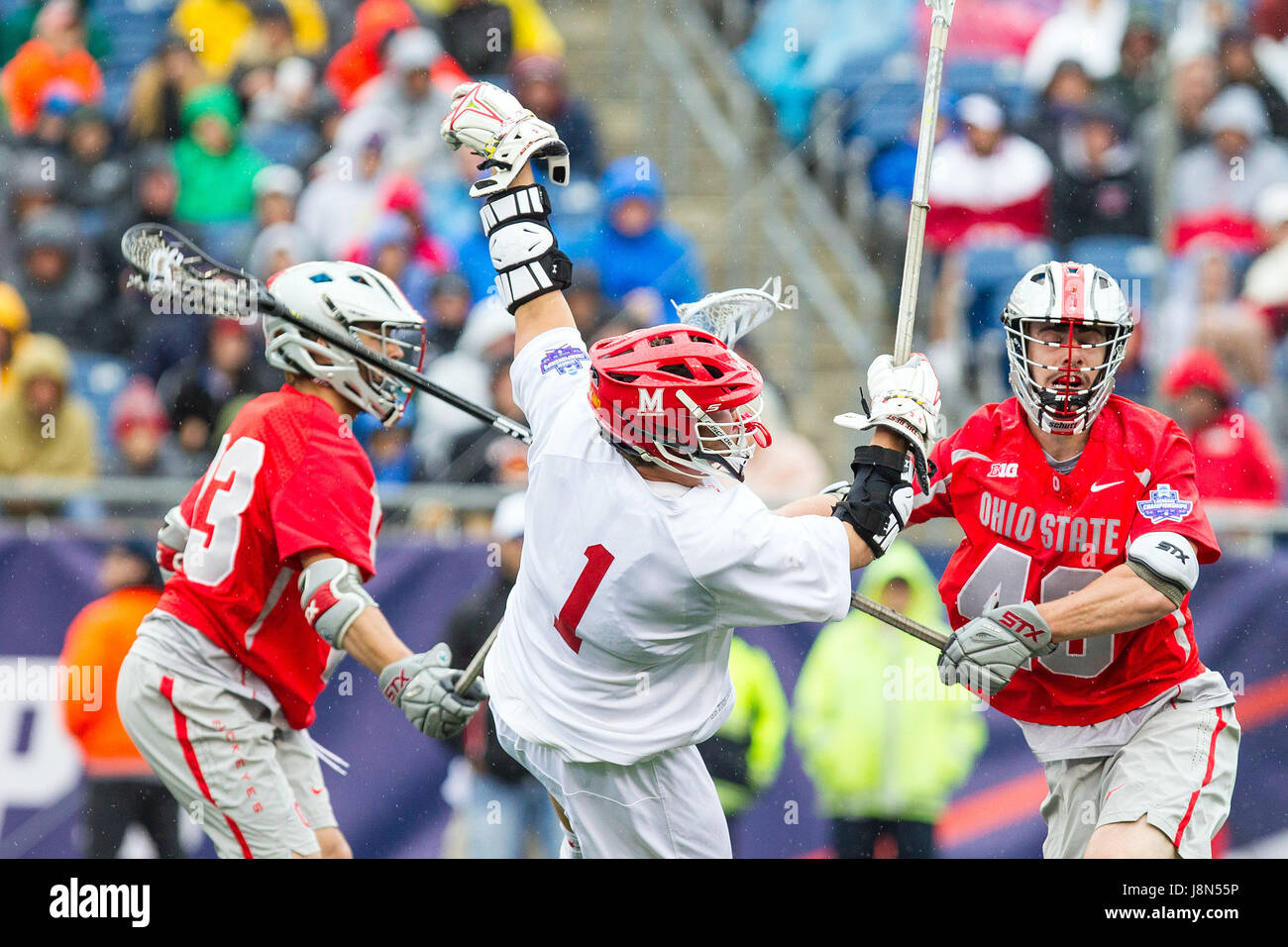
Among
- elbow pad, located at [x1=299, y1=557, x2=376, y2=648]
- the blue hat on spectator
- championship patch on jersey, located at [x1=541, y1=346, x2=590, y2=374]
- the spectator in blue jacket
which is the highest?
the blue hat on spectator

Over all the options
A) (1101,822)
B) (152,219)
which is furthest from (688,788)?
(152,219)

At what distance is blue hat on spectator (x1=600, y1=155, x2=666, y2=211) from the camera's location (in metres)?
9.20

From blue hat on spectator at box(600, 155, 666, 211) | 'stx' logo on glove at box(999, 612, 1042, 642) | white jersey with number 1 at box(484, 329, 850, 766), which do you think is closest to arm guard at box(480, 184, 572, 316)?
white jersey with number 1 at box(484, 329, 850, 766)

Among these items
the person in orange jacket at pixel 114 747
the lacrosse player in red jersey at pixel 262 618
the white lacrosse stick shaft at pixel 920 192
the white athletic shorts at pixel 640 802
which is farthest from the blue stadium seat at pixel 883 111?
the white athletic shorts at pixel 640 802

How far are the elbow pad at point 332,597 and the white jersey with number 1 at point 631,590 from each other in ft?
1.70

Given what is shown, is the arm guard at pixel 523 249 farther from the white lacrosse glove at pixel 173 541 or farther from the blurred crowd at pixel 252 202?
the blurred crowd at pixel 252 202

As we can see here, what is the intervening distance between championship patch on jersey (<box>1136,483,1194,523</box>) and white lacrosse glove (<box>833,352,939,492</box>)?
69cm

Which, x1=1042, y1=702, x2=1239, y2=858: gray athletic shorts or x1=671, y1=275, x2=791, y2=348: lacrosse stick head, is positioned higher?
x1=671, y1=275, x2=791, y2=348: lacrosse stick head

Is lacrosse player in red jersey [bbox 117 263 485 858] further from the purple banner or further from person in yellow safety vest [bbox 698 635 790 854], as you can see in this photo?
person in yellow safety vest [bbox 698 635 790 854]

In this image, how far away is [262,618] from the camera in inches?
218

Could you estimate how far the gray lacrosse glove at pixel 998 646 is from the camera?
5.08 metres

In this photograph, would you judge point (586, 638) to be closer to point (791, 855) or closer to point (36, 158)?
point (791, 855)

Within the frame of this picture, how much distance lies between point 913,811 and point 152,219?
5.82 m

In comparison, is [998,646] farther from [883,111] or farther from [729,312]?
[883,111]
